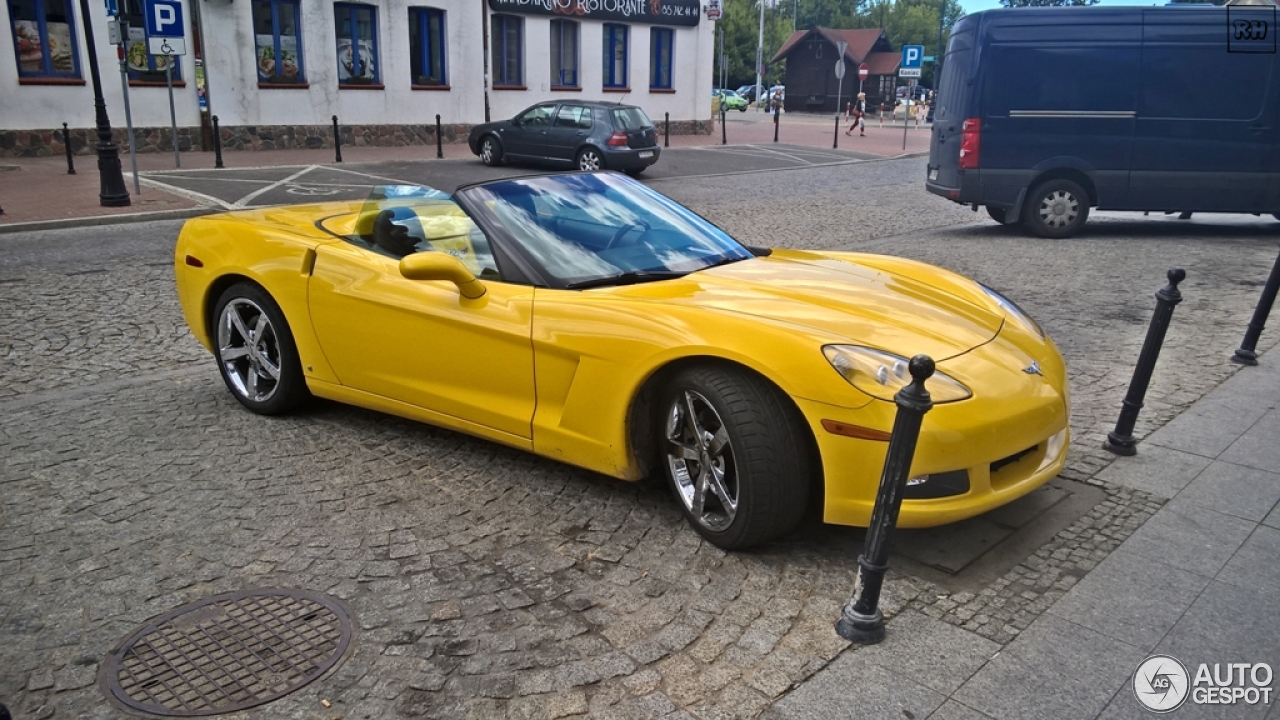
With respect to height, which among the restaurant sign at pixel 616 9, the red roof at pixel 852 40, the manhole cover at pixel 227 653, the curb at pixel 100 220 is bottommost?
the manhole cover at pixel 227 653

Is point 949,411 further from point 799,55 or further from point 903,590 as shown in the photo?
point 799,55

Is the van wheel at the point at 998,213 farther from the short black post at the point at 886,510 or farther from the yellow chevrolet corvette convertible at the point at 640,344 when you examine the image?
the short black post at the point at 886,510

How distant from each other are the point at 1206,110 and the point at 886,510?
11463 mm

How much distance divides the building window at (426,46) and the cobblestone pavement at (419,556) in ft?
70.9

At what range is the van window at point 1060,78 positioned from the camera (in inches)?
475

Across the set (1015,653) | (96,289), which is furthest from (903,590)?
(96,289)

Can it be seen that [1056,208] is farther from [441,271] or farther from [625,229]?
[441,271]

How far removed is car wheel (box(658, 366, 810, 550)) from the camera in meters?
3.45

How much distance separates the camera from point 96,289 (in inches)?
343

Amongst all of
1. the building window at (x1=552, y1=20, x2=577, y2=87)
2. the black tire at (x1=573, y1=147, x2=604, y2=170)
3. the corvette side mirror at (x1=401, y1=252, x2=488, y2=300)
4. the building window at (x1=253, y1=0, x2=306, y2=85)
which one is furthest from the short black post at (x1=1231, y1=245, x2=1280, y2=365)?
the building window at (x1=552, y1=20, x2=577, y2=87)

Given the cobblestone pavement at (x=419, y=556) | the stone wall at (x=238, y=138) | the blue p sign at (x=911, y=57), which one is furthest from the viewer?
the blue p sign at (x=911, y=57)

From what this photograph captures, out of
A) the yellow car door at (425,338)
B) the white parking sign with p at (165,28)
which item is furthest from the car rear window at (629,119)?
the yellow car door at (425,338)

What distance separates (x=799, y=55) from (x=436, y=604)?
238 feet

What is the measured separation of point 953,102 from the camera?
1294cm
